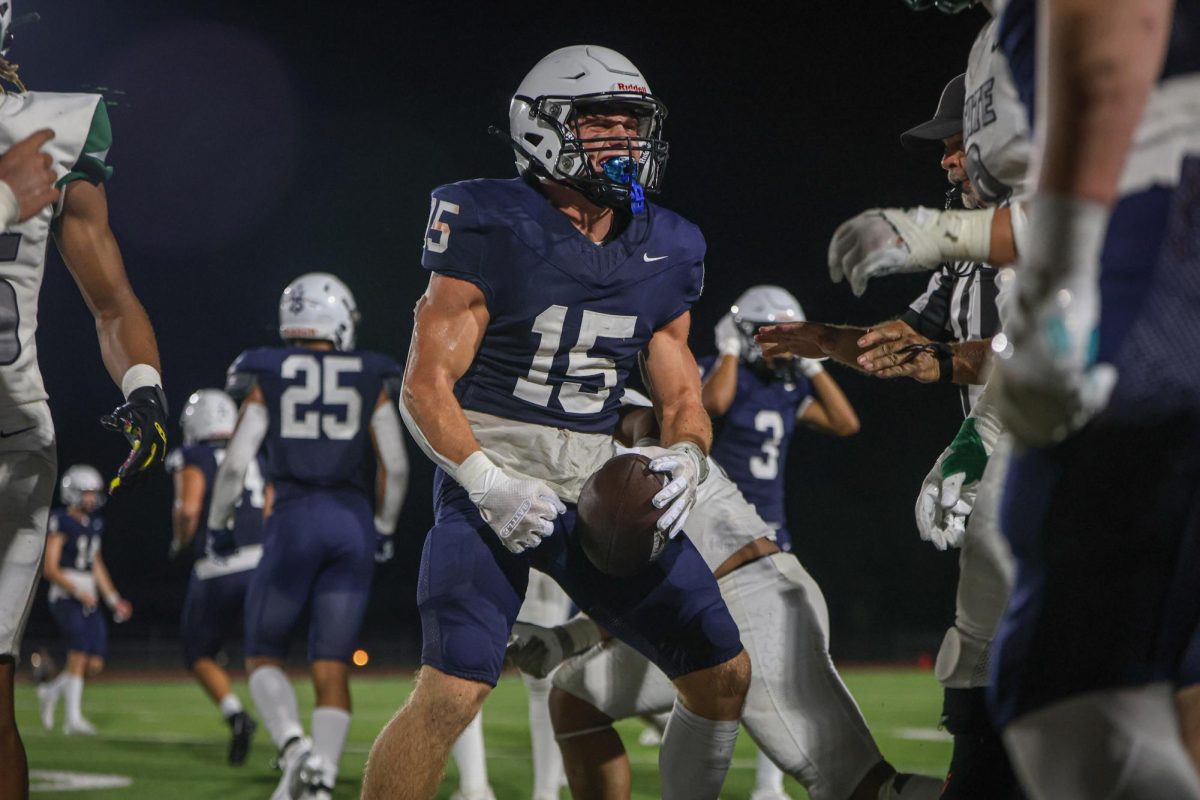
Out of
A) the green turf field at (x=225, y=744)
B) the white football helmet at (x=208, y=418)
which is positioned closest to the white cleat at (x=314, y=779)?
the green turf field at (x=225, y=744)

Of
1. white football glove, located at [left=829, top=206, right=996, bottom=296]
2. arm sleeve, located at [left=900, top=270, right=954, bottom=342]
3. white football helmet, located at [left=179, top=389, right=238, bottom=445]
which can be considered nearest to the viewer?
white football glove, located at [left=829, top=206, right=996, bottom=296]

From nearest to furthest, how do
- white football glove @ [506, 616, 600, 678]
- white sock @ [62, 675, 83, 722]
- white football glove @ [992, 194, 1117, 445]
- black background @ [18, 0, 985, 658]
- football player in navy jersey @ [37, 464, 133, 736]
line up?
white football glove @ [992, 194, 1117, 445]
white football glove @ [506, 616, 600, 678]
white sock @ [62, 675, 83, 722]
football player in navy jersey @ [37, 464, 133, 736]
black background @ [18, 0, 985, 658]

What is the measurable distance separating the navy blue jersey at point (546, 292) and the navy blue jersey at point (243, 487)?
398cm

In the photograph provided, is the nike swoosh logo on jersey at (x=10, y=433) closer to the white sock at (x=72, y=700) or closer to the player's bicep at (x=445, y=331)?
the player's bicep at (x=445, y=331)

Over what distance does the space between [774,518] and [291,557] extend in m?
2.66

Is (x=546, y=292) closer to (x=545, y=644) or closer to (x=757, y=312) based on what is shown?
(x=545, y=644)

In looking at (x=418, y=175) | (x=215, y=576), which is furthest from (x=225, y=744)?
(x=418, y=175)

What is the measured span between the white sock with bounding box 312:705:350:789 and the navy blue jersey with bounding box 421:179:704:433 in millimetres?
2110

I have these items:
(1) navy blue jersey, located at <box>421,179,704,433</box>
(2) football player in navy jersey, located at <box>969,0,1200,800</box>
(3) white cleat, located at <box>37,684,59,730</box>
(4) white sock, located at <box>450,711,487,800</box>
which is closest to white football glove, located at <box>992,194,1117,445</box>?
(2) football player in navy jersey, located at <box>969,0,1200,800</box>

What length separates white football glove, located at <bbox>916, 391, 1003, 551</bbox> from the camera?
281 cm

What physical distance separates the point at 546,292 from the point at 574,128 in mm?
448

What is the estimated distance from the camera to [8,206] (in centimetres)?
272

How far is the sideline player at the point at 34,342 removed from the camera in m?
2.76

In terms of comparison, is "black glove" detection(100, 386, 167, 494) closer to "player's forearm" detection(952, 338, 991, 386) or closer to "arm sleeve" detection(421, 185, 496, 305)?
"arm sleeve" detection(421, 185, 496, 305)
